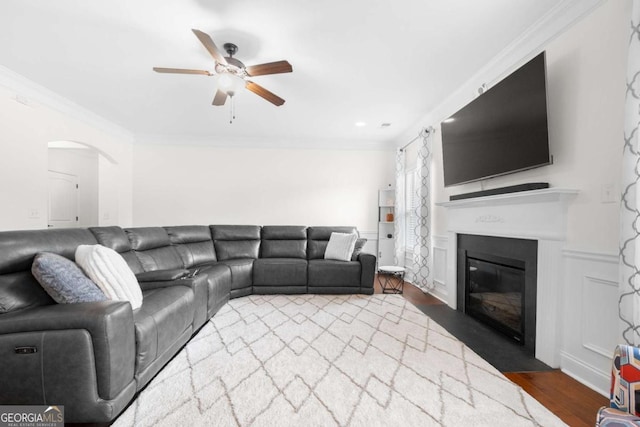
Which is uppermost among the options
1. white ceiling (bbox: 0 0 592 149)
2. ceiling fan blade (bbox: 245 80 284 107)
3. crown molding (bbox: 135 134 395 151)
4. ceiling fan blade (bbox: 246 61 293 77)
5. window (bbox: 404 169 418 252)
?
white ceiling (bbox: 0 0 592 149)

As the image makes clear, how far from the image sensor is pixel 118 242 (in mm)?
2564

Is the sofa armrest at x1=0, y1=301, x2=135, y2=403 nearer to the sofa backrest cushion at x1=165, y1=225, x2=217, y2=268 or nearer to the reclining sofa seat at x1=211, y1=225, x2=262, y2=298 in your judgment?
the sofa backrest cushion at x1=165, y1=225, x2=217, y2=268

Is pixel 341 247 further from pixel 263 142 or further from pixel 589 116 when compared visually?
pixel 589 116

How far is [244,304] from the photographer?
10.7 ft

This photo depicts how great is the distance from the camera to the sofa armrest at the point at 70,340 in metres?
1.24

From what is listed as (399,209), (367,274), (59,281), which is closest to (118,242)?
(59,281)

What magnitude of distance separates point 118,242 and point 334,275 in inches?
97.9

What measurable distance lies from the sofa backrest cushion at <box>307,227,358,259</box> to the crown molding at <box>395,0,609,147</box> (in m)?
2.28

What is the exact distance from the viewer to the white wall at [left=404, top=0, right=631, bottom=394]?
161 cm

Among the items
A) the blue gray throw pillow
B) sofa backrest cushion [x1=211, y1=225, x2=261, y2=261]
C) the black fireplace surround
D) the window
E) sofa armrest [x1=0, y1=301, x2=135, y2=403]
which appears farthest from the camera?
the window

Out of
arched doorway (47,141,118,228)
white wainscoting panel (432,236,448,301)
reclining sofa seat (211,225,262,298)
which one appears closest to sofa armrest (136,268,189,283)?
reclining sofa seat (211,225,262,298)

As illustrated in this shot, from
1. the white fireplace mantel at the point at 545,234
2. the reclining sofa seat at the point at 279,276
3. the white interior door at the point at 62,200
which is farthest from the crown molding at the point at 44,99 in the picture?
the white fireplace mantel at the point at 545,234

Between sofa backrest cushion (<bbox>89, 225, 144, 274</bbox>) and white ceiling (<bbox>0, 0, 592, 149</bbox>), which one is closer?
white ceiling (<bbox>0, 0, 592, 149</bbox>)

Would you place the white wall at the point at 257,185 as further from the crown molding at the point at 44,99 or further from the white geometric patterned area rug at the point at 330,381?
the white geometric patterned area rug at the point at 330,381
